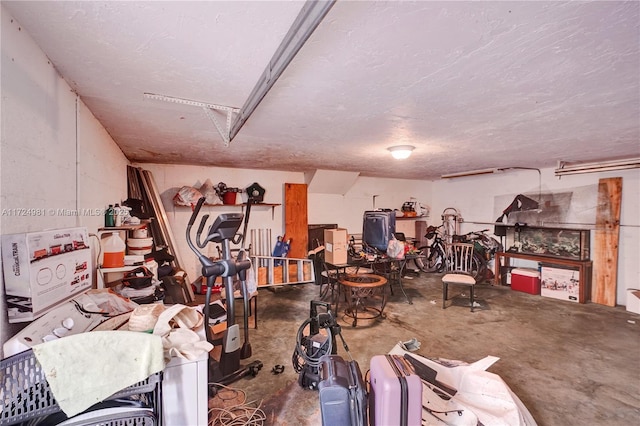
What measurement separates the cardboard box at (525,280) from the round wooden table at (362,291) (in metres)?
2.83

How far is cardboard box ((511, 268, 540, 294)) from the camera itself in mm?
4730

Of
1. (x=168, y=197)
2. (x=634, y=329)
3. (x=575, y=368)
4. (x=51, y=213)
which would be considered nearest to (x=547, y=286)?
(x=634, y=329)

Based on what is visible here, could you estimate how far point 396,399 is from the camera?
140 centimetres

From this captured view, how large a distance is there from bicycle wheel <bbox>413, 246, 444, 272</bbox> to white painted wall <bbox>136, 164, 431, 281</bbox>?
4.35ft

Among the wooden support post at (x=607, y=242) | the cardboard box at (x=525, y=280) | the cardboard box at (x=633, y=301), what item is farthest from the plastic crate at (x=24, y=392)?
the wooden support post at (x=607, y=242)

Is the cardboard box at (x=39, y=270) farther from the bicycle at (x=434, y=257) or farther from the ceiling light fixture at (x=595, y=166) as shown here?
the bicycle at (x=434, y=257)

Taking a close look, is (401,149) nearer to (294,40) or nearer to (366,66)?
(366,66)

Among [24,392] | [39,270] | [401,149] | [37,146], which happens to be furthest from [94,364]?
[401,149]

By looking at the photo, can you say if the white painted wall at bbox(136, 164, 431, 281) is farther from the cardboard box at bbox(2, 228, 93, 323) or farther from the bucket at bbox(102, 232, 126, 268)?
the cardboard box at bbox(2, 228, 93, 323)

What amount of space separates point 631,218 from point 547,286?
1518 mm

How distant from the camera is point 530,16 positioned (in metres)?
1.08

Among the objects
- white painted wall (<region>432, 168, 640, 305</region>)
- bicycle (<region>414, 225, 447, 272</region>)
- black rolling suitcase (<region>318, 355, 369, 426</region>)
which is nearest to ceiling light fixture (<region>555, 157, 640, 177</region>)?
white painted wall (<region>432, 168, 640, 305</region>)

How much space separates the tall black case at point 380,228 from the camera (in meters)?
4.16

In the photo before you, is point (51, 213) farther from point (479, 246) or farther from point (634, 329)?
point (479, 246)
